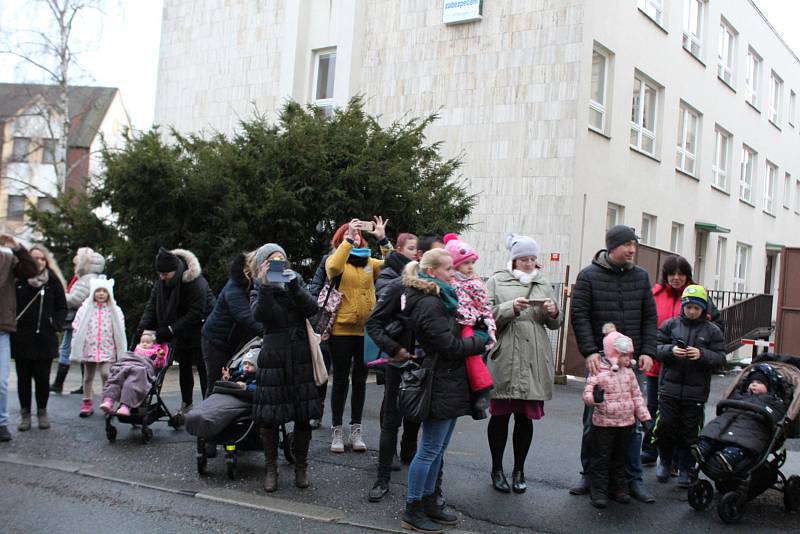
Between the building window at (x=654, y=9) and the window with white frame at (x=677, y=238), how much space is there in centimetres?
586

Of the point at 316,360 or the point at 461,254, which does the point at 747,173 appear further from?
the point at 316,360

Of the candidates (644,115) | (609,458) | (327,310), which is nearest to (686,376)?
(609,458)

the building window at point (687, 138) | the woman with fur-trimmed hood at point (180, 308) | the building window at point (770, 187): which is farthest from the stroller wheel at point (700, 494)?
the building window at point (770, 187)

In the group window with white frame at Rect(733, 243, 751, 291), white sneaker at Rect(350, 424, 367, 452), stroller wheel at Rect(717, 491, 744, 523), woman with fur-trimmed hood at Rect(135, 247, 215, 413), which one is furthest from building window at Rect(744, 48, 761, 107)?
stroller wheel at Rect(717, 491, 744, 523)

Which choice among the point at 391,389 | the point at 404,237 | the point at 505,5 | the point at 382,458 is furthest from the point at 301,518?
the point at 505,5

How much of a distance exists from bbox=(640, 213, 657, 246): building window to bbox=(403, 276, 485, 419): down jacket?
17.3m

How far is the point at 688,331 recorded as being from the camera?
7020 mm

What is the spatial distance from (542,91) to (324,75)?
707 cm

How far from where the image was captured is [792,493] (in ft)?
20.4

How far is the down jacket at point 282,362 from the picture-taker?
20.2 ft

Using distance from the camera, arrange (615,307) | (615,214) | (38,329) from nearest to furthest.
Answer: (615,307)
(38,329)
(615,214)

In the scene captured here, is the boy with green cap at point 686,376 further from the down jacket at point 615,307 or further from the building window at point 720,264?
the building window at point 720,264

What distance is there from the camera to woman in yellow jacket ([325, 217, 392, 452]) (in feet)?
24.1

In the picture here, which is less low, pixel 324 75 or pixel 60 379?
pixel 324 75
